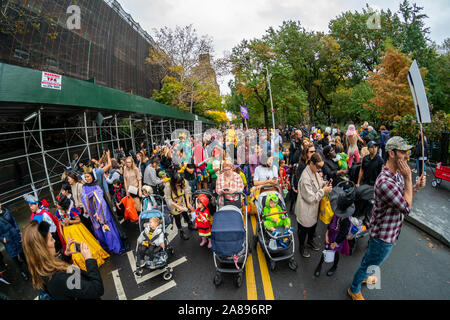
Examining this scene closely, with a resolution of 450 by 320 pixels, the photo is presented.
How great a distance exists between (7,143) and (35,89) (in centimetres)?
→ 642

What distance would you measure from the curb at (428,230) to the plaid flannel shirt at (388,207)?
2.74 metres

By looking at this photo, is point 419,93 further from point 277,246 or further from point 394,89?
point 394,89

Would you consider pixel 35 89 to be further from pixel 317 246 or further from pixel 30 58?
pixel 30 58

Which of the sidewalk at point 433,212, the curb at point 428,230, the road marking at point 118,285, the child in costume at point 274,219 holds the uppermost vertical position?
the child in costume at point 274,219

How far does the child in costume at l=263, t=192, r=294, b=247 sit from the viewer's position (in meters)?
3.57

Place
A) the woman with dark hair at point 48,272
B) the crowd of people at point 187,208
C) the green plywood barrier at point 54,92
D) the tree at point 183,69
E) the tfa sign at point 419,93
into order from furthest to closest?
the tree at point 183,69 < the green plywood barrier at point 54,92 < the tfa sign at point 419,93 < the crowd of people at point 187,208 < the woman with dark hair at point 48,272

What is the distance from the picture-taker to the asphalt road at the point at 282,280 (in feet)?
10.0

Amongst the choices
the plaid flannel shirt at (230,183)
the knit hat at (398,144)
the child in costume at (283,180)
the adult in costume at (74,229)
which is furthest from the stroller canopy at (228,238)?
the child in costume at (283,180)

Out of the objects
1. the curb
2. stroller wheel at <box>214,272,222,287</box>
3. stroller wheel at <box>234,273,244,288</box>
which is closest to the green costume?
stroller wheel at <box>234,273,244,288</box>

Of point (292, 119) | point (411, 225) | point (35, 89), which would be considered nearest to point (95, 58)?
point (35, 89)

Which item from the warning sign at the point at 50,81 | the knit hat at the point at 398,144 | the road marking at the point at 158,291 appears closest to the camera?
the knit hat at the point at 398,144

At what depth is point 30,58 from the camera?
10.9 m

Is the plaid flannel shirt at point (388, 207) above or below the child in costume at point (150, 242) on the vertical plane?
above

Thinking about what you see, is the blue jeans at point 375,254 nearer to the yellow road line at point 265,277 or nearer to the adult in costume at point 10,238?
the yellow road line at point 265,277
